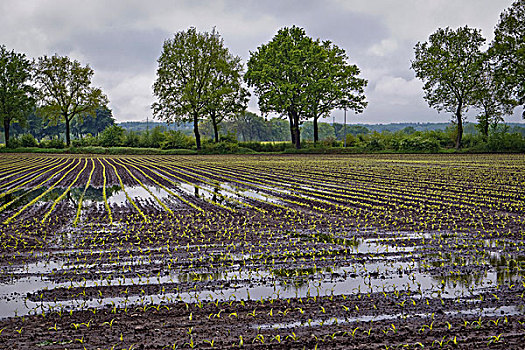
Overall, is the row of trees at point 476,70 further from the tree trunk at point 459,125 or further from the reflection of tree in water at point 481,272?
the reflection of tree in water at point 481,272

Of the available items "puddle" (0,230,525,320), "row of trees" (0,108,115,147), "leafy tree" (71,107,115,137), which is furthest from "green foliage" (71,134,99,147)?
"puddle" (0,230,525,320)

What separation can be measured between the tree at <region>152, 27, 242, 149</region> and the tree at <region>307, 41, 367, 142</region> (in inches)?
422

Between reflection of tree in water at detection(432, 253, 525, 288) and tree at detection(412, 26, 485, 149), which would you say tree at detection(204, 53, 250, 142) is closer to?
tree at detection(412, 26, 485, 149)

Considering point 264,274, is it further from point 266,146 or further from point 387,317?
point 266,146

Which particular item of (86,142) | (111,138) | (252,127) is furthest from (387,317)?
(252,127)

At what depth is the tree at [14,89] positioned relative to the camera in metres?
56.8

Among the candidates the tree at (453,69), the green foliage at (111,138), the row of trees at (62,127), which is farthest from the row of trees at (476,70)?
the row of trees at (62,127)

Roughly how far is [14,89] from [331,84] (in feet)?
138

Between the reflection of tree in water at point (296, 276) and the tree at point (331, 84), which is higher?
the tree at point (331, 84)

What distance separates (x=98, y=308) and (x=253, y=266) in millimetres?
2415

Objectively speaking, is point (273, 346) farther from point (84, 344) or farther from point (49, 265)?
point (49, 265)

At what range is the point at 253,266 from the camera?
6.80 meters

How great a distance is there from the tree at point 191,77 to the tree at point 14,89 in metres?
19.8

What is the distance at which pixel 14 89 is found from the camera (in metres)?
58.5
